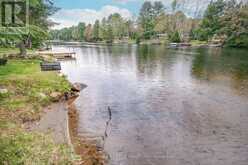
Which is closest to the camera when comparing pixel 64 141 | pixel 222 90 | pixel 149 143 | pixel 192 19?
pixel 64 141

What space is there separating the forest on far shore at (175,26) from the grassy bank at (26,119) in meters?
53.8

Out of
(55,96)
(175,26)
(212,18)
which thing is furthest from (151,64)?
(175,26)

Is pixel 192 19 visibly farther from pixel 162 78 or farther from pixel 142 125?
pixel 142 125

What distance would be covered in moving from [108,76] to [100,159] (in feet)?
48.3

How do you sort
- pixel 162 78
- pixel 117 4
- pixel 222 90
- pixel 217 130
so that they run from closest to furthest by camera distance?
1. pixel 217 130
2. pixel 222 90
3. pixel 162 78
4. pixel 117 4

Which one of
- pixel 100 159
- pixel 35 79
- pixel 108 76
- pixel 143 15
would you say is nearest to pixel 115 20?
pixel 143 15

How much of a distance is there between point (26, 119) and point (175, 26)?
293 ft

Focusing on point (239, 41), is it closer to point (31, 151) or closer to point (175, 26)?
point (175, 26)

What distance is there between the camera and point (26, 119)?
8.93m

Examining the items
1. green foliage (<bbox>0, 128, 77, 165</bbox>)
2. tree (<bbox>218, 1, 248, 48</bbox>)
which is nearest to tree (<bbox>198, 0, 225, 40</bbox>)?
tree (<bbox>218, 1, 248, 48</bbox>)

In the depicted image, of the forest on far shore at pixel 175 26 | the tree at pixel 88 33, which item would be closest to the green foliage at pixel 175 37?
the forest on far shore at pixel 175 26

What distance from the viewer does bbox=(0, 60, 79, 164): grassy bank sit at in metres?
5.56

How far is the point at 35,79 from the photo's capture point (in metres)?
14.1

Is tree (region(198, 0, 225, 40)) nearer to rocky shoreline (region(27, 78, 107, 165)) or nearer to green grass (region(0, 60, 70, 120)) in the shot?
green grass (region(0, 60, 70, 120))
